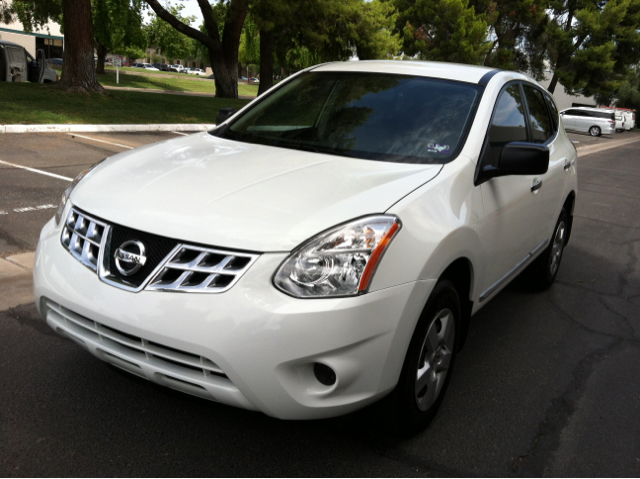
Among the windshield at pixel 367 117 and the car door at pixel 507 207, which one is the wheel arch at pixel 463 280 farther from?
the windshield at pixel 367 117

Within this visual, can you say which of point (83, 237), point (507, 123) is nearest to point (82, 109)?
point (507, 123)

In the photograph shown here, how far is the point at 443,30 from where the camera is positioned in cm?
3600

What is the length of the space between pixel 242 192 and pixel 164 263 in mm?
486

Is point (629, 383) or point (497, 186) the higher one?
point (497, 186)

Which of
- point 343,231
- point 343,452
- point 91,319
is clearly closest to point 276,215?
point 343,231

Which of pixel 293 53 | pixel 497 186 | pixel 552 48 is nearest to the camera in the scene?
pixel 497 186

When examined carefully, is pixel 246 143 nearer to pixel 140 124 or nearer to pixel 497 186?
pixel 497 186

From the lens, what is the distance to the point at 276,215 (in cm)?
246

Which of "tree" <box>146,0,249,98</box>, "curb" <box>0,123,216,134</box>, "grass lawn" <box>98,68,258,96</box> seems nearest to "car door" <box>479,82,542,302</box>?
"curb" <box>0,123,216,134</box>

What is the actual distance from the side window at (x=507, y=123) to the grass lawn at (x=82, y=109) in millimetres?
10442

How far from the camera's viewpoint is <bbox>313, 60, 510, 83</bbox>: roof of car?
12.5 feet

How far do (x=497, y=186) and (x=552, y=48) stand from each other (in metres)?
45.5

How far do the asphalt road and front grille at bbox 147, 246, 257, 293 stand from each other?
630 mm

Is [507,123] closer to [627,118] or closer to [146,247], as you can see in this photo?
[146,247]
